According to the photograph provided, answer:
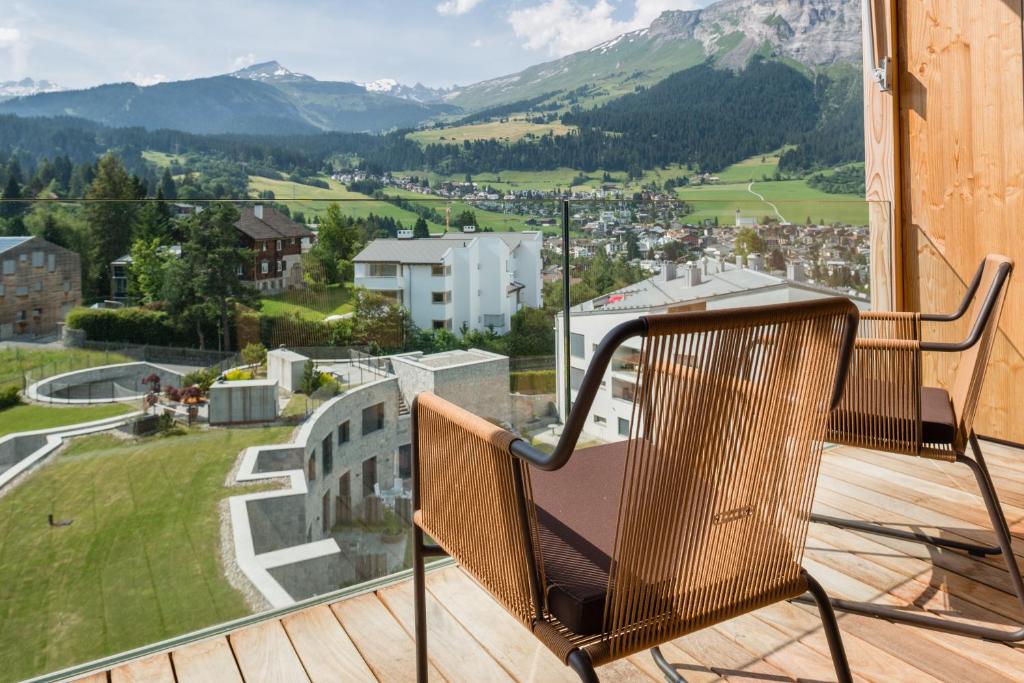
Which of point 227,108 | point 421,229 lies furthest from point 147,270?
point 227,108

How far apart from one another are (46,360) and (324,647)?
2.94 feet

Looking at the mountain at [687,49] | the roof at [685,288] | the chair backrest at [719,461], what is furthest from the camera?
the mountain at [687,49]

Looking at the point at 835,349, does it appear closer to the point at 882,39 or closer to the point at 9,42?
the point at 882,39

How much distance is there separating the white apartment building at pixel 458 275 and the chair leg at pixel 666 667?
1.03 metres

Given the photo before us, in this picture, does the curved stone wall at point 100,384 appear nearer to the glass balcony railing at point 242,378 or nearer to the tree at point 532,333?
the glass balcony railing at point 242,378

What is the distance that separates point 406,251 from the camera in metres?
2.04

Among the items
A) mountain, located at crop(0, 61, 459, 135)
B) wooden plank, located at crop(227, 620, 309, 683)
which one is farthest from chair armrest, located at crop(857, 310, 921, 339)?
mountain, located at crop(0, 61, 459, 135)

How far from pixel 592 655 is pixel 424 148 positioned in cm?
2832

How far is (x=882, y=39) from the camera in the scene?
10.8 ft

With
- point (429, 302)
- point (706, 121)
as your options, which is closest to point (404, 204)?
point (429, 302)

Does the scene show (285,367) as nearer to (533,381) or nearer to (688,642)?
(533,381)

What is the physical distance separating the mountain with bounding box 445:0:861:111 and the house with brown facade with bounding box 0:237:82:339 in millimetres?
28165

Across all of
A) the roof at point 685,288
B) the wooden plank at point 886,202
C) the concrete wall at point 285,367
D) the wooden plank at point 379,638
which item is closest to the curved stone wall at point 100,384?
the concrete wall at point 285,367

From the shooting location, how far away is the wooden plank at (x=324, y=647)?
60.6 inches
